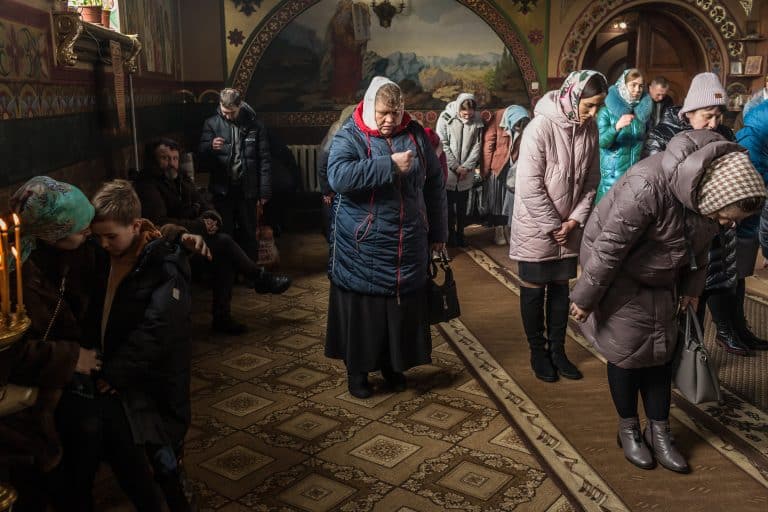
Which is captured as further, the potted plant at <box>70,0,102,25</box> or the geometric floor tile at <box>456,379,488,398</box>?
the potted plant at <box>70,0,102,25</box>

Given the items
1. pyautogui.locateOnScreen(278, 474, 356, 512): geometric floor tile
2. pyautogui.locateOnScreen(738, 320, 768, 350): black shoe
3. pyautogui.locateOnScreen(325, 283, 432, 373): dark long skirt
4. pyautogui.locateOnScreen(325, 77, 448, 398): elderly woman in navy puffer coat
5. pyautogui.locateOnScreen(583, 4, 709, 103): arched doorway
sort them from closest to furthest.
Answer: pyautogui.locateOnScreen(278, 474, 356, 512): geometric floor tile < pyautogui.locateOnScreen(325, 77, 448, 398): elderly woman in navy puffer coat < pyautogui.locateOnScreen(325, 283, 432, 373): dark long skirt < pyautogui.locateOnScreen(738, 320, 768, 350): black shoe < pyautogui.locateOnScreen(583, 4, 709, 103): arched doorway

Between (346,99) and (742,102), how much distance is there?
5736 millimetres

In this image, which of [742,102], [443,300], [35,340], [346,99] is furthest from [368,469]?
[742,102]

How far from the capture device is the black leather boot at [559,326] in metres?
4.11

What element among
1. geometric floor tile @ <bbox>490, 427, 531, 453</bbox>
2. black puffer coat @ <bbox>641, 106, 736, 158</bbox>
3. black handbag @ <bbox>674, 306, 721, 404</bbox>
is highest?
black puffer coat @ <bbox>641, 106, 736, 158</bbox>

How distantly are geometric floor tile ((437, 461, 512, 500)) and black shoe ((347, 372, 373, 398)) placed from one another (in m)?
0.90

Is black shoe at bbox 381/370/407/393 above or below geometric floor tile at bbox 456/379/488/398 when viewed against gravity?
above

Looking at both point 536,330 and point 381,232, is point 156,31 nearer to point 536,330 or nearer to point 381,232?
point 381,232

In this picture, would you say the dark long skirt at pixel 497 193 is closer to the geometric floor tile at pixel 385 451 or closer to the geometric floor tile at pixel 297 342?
the geometric floor tile at pixel 297 342

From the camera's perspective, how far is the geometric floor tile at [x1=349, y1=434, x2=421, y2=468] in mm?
3320

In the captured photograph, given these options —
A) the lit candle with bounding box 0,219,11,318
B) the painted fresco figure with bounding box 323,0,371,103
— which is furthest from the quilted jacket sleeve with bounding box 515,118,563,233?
the painted fresco figure with bounding box 323,0,371,103

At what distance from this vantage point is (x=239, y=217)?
626 cm

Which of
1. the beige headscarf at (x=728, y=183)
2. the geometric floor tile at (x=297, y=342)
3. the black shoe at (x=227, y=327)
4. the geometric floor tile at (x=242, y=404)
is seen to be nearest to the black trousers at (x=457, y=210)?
the geometric floor tile at (x=297, y=342)

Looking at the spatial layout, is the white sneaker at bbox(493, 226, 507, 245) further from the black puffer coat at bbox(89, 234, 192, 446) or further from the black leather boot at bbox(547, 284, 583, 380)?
the black puffer coat at bbox(89, 234, 192, 446)
